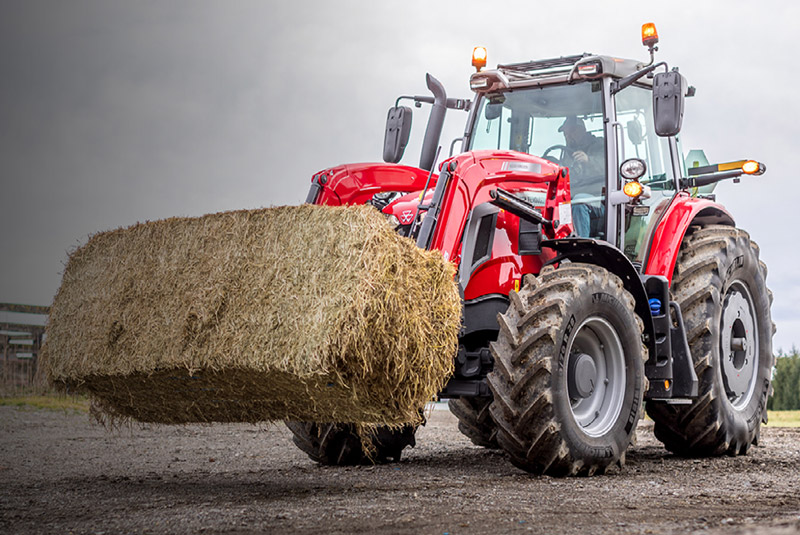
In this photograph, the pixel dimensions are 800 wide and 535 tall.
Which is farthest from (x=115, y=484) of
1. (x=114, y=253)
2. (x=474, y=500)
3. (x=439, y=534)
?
(x=439, y=534)

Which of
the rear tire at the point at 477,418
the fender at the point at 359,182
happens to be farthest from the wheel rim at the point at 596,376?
the rear tire at the point at 477,418

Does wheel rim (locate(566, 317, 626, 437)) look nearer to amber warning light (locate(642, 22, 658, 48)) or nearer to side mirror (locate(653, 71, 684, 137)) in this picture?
side mirror (locate(653, 71, 684, 137))

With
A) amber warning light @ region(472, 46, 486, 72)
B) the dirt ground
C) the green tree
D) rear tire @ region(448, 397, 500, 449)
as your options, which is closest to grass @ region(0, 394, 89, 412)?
the dirt ground

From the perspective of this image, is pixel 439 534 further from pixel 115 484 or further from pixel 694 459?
pixel 694 459

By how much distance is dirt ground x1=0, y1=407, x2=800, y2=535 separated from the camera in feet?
15.2

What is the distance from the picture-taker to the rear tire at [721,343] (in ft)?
25.8

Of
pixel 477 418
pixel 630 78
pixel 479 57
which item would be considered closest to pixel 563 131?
pixel 630 78

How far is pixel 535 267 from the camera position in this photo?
7.02 m

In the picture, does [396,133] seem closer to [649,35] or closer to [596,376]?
[649,35]

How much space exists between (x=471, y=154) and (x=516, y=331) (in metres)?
1.44

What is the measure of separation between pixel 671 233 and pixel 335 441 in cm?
335

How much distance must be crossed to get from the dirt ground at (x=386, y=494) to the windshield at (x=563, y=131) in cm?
223

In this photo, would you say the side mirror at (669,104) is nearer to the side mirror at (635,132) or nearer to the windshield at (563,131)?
the windshield at (563,131)

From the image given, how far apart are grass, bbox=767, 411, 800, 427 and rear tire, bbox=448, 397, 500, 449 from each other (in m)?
6.94
